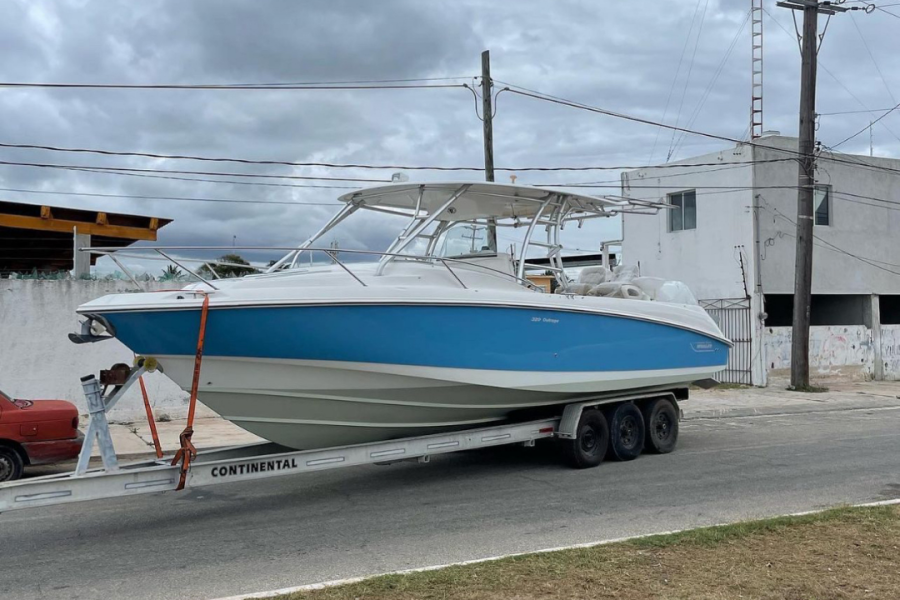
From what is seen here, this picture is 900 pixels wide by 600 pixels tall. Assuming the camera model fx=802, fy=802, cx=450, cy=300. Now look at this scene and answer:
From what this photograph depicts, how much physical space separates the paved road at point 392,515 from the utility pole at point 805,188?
9012mm

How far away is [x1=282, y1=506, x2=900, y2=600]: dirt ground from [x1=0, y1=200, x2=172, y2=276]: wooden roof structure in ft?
35.0

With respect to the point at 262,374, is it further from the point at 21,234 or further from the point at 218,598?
the point at 21,234

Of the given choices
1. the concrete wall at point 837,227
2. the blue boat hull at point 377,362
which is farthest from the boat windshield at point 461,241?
the concrete wall at point 837,227

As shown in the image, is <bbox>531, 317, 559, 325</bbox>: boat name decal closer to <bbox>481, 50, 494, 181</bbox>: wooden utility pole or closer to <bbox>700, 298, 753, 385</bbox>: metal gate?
<bbox>481, 50, 494, 181</bbox>: wooden utility pole

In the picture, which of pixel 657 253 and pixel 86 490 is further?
pixel 657 253

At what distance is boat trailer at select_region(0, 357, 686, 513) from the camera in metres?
5.85

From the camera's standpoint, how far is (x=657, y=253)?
81.4ft

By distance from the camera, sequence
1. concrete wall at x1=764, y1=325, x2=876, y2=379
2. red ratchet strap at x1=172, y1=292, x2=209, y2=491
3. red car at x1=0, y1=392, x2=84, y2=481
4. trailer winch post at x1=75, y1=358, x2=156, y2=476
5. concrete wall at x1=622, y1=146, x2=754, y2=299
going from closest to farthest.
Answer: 1. trailer winch post at x1=75, y1=358, x2=156, y2=476
2. red ratchet strap at x1=172, y1=292, x2=209, y2=491
3. red car at x1=0, y1=392, x2=84, y2=481
4. concrete wall at x1=764, y1=325, x2=876, y2=379
5. concrete wall at x1=622, y1=146, x2=754, y2=299

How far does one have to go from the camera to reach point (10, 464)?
852cm

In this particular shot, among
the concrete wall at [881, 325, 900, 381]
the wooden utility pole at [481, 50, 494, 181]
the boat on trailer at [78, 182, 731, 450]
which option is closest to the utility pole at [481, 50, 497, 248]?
the wooden utility pole at [481, 50, 494, 181]

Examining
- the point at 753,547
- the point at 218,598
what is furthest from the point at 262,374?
the point at 753,547

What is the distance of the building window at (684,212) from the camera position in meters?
23.7

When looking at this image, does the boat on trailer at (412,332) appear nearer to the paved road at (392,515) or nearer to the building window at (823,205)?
the paved road at (392,515)

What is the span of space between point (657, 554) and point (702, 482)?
10.7 feet
